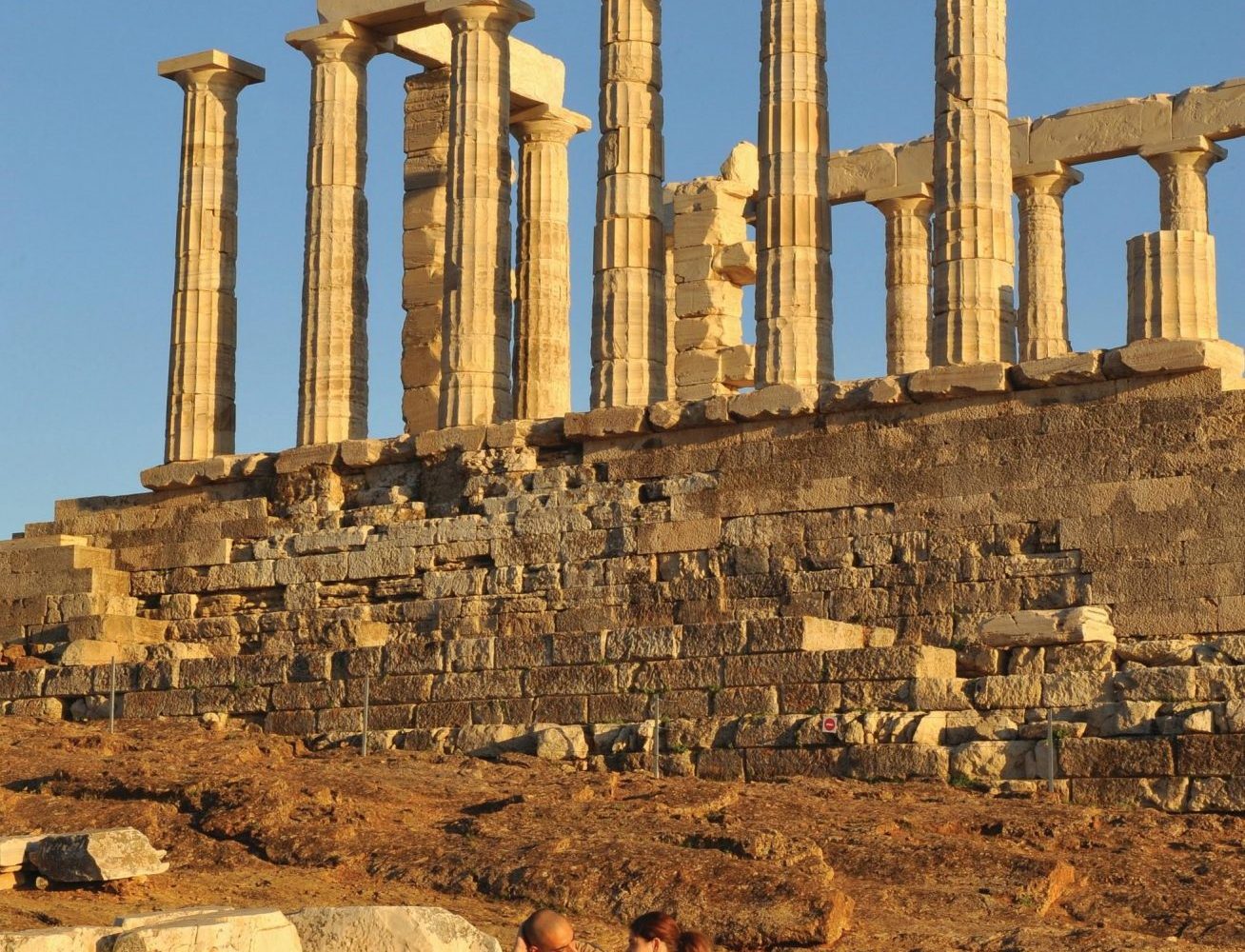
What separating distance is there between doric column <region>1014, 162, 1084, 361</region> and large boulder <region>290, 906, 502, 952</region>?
1095 inches

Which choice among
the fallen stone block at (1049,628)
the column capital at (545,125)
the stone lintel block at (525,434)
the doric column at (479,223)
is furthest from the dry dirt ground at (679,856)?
the column capital at (545,125)

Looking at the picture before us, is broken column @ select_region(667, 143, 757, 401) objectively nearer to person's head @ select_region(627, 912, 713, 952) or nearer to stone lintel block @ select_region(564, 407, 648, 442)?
stone lintel block @ select_region(564, 407, 648, 442)

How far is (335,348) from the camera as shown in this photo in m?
36.5

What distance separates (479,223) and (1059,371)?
10211mm

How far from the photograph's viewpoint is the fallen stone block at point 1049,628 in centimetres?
2552

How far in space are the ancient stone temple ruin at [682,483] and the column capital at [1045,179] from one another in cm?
6

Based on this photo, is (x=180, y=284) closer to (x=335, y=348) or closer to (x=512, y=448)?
(x=335, y=348)

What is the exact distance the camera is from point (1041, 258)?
42.0 meters

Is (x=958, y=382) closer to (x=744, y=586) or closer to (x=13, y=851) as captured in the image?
(x=744, y=586)

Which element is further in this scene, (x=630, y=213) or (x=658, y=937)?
(x=630, y=213)

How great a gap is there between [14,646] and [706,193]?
16.0 m

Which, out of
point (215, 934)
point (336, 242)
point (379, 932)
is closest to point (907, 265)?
point (336, 242)

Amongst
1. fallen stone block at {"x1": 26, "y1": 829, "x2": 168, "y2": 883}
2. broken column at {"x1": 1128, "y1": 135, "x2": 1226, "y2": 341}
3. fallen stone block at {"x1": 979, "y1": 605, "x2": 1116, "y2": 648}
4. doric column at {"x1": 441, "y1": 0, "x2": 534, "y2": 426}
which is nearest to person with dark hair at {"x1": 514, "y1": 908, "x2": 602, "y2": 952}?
fallen stone block at {"x1": 26, "y1": 829, "x2": 168, "y2": 883}

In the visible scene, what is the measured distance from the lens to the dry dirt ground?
18.3 meters
